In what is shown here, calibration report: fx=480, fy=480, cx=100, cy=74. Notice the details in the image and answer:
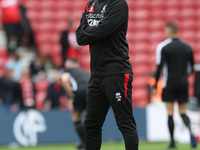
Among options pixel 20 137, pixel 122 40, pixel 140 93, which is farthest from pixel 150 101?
pixel 122 40

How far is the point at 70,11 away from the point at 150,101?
14.1 ft

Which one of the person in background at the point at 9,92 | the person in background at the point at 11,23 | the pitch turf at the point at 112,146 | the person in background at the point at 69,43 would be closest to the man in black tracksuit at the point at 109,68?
the pitch turf at the point at 112,146

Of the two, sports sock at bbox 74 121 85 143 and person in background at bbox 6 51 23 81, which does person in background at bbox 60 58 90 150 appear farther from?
person in background at bbox 6 51 23 81

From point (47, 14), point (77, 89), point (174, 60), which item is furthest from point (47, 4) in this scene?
point (174, 60)

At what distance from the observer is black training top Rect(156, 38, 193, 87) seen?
8.09m

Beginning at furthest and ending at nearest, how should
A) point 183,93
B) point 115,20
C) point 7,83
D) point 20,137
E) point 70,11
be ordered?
point 70,11 → point 7,83 → point 20,137 → point 183,93 → point 115,20

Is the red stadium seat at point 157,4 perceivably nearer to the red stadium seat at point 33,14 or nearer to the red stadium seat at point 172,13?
the red stadium seat at point 172,13

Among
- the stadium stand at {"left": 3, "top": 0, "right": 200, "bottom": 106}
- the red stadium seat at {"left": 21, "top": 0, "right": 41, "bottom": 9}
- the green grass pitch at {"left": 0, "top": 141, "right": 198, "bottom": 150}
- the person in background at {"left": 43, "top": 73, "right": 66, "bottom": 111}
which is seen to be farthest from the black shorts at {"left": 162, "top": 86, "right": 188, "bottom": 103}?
the red stadium seat at {"left": 21, "top": 0, "right": 41, "bottom": 9}

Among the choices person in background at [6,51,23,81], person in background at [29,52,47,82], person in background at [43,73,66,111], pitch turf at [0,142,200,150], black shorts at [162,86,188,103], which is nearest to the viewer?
black shorts at [162,86,188,103]

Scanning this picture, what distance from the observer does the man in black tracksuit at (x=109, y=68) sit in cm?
472

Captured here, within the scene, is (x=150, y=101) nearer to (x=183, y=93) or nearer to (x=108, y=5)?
(x=183, y=93)

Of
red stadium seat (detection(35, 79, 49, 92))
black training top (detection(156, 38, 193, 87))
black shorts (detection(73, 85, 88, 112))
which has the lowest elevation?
red stadium seat (detection(35, 79, 49, 92))

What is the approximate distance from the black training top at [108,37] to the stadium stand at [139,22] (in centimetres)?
928

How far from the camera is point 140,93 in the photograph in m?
13.8
